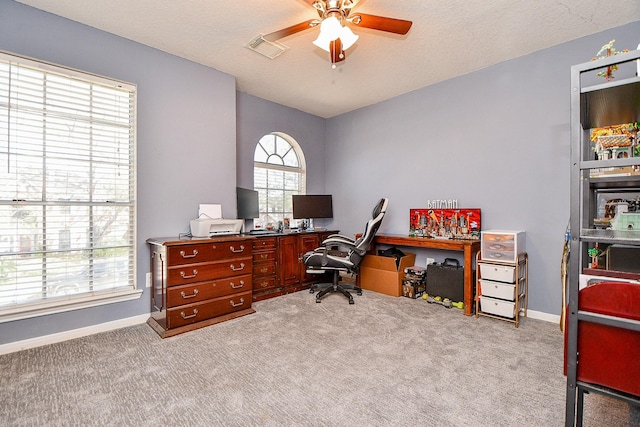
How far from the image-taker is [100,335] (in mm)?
2570

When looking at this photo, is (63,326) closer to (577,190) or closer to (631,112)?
(577,190)

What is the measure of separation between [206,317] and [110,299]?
89cm

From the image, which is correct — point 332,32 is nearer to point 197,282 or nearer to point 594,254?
point 197,282

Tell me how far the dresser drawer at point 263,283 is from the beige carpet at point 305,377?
76 centimetres

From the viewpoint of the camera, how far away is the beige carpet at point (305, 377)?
1.56m

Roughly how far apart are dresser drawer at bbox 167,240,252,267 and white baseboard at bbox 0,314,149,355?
2.68ft

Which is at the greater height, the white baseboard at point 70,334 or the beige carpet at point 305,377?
the white baseboard at point 70,334

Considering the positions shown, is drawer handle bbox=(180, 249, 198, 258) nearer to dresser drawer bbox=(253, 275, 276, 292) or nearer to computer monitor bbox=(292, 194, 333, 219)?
dresser drawer bbox=(253, 275, 276, 292)

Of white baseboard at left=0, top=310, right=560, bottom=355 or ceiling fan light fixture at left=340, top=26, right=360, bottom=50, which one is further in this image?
white baseboard at left=0, top=310, right=560, bottom=355

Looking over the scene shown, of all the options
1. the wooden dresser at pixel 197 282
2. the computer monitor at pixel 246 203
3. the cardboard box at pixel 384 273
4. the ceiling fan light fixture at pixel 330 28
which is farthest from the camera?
the computer monitor at pixel 246 203

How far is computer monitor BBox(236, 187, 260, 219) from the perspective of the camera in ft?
12.5

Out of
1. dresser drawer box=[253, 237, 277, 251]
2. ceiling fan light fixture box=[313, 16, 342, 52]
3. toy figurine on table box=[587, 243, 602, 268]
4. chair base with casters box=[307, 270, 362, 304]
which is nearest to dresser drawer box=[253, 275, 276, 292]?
dresser drawer box=[253, 237, 277, 251]

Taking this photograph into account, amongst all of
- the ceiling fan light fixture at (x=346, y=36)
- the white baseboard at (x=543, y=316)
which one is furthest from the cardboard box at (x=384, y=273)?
the ceiling fan light fixture at (x=346, y=36)

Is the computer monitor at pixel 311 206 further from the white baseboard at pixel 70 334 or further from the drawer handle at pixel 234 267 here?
the white baseboard at pixel 70 334
